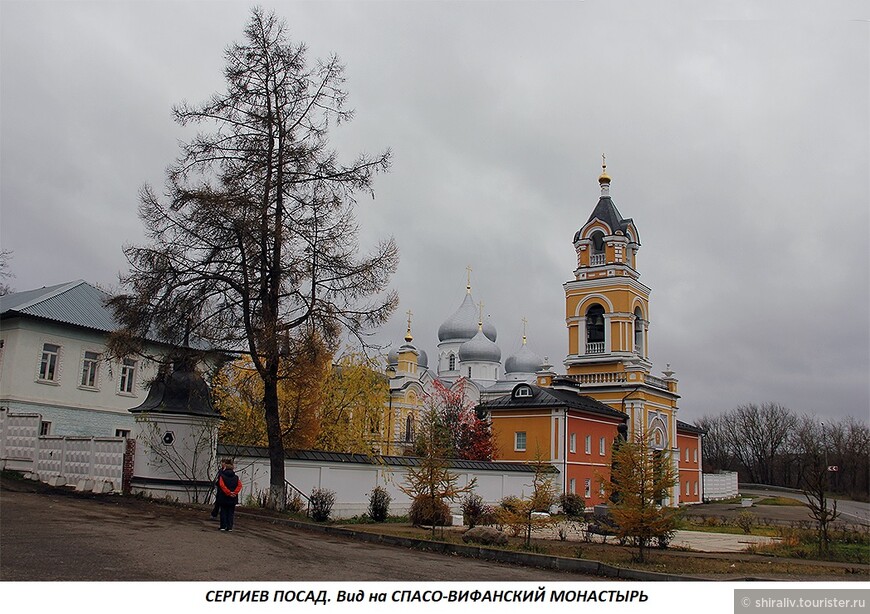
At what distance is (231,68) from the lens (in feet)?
67.3

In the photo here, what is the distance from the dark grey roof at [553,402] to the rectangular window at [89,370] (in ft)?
66.8

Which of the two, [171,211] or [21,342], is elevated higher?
[171,211]

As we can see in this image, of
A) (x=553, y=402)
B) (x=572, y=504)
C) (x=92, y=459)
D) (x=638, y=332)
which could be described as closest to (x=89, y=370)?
(x=92, y=459)

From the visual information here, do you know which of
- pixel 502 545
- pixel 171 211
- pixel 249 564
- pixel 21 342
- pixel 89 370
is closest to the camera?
pixel 249 564

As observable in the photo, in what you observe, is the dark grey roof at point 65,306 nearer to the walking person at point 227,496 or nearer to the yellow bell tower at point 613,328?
the walking person at point 227,496

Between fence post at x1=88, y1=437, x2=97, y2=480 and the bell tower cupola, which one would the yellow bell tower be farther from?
fence post at x1=88, y1=437, x2=97, y2=480

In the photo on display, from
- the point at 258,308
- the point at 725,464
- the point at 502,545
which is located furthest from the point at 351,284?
the point at 725,464

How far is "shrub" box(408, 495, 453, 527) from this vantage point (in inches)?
728

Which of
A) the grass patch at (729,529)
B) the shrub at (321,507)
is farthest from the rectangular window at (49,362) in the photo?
the grass patch at (729,529)

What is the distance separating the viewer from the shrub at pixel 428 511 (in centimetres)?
1848

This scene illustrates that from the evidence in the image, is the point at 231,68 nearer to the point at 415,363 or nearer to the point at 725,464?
the point at 415,363

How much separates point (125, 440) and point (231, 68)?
32.5ft

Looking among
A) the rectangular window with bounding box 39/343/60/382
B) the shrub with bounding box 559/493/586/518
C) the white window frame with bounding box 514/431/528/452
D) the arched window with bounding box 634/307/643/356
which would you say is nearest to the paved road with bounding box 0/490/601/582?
the rectangular window with bounding box 39/343/60/382

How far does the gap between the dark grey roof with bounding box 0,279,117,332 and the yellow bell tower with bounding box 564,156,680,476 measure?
2700cm
